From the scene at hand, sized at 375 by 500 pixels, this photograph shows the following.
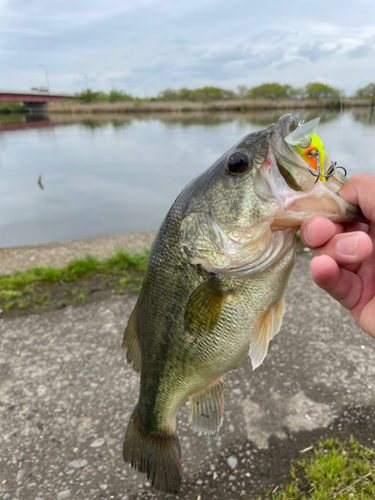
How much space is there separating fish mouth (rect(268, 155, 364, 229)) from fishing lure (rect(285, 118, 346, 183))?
0.03m

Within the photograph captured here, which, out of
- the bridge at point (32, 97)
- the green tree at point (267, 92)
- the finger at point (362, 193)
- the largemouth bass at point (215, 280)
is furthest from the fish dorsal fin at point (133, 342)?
the bridge at point (32, 97)

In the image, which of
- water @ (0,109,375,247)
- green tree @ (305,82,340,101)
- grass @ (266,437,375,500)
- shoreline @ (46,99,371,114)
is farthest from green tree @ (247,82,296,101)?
grass @ (266,437,375,500)

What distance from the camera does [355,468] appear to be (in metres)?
2.08

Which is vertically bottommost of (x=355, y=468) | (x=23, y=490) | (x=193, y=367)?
(x=23, y=490)

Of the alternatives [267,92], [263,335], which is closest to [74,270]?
[263,335]

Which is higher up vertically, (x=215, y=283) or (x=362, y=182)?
(x=362, y=182)

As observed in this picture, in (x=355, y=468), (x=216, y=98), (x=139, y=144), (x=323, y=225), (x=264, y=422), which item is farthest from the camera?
(x=216, y=98)

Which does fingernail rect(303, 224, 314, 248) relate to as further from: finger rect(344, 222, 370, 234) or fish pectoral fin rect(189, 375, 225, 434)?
fish pectoral fin rect(189, 375, 225, 434)

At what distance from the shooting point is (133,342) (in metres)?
1.72

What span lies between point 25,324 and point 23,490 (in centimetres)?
187

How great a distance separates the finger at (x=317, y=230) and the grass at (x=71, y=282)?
3.16 meters

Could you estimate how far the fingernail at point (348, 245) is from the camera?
1118 mm

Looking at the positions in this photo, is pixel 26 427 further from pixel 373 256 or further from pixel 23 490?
pixel 373 256

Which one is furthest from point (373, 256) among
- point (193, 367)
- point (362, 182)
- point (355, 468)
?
point (355, 468)
